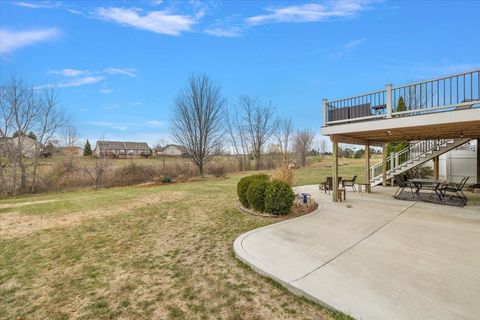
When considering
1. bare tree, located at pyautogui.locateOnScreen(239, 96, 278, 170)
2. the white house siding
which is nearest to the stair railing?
the white house siding

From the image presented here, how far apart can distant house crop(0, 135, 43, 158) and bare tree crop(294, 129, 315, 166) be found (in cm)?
2673

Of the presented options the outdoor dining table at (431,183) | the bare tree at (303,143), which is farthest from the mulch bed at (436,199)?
the bare tree at (303,143)

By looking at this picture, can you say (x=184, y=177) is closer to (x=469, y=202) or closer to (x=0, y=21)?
(x=0, y=21)

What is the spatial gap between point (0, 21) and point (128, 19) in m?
4.29

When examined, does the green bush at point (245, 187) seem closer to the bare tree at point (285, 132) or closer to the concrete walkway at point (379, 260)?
the concrete walkway at point (379, 260)

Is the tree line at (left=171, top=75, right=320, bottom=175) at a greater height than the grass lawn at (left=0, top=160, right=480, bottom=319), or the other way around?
the tree line at (left=171, top=75, right=320, bottom=175)

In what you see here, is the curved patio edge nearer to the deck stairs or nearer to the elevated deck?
the elevated deck

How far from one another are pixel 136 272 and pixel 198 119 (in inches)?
700

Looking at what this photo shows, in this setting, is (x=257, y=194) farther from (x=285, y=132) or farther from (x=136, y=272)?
(x=285, y=132)

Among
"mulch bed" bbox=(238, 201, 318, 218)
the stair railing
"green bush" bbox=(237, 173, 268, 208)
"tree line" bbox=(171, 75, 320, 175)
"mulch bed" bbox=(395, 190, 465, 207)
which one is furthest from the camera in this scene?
"tree line" bbox=(171, 75, 320, 175)

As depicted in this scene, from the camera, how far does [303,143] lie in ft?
106

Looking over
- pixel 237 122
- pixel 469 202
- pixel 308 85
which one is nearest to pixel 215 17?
pixel 308 85

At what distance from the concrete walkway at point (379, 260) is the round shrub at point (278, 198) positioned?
24.5 inches

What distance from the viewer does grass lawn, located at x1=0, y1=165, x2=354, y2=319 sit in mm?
2537
